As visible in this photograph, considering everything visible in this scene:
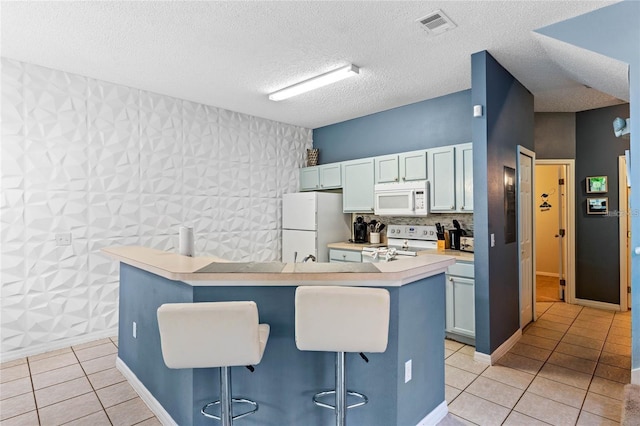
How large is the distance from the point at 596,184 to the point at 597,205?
29 cm

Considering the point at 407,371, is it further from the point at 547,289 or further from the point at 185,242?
the point at 547,289

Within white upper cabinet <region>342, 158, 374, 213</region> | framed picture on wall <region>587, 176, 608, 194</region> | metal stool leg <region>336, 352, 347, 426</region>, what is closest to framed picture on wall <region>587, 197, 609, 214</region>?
framed picture on wall <region>587, 176, 608, 194</region>

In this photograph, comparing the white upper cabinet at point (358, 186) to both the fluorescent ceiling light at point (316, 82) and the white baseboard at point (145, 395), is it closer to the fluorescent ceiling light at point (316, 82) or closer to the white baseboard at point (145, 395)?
the fluorescent ceiling light at point (316, 82)

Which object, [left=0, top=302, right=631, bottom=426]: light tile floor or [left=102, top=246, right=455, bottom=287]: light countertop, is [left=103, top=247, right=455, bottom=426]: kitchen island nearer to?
[left=102, top=246, right=455, bottom=287]: light countertop

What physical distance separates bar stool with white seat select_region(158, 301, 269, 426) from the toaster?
2893 millimetres

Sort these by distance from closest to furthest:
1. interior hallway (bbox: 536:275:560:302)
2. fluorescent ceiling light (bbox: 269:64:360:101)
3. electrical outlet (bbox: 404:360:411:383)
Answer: electrical outlet (bbox: 404:360:411:383), fluorescent ceiling light (bbox: 269:64:360:101), interior hallway (bbox: 536:275:560:302)

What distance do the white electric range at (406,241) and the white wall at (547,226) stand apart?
3.89 m

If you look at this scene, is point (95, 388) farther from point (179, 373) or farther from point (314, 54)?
point (314, 54)

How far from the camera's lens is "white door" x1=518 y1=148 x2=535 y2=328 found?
3.82 metres

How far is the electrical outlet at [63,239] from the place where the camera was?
11.2 feet

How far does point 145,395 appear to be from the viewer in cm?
247

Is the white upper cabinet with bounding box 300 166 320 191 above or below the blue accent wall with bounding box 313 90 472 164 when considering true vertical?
below

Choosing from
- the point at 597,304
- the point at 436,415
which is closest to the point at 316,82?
the point at 436,415


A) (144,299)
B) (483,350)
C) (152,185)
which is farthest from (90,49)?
(483,350)
